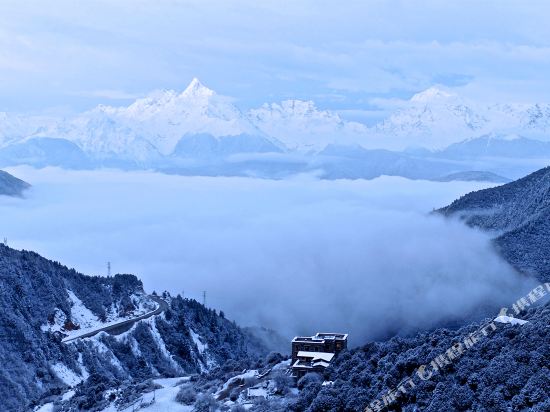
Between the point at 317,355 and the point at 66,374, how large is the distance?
1940 inches

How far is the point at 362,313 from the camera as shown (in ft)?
529

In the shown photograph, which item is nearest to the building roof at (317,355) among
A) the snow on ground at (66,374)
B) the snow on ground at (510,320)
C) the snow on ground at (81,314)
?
the snow on ground at (510,320)

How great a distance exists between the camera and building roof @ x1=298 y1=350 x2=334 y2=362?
204ft

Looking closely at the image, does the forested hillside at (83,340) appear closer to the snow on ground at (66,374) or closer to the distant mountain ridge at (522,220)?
the snow on ground at (66,374)

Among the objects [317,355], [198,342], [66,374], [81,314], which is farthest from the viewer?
[198,342]

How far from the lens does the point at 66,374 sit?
100688 millimetres

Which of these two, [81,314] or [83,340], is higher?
[81,314]

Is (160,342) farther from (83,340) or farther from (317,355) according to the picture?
(317,355)

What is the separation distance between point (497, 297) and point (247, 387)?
3713 inches

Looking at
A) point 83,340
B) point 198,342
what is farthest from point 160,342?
point 83,340

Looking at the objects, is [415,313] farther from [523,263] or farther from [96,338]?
[96,338]

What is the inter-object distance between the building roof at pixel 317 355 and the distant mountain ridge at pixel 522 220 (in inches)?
3308

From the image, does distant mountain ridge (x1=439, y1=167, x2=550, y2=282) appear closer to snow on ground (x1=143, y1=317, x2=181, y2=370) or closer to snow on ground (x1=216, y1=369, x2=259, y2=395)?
snow on ground (x1=143, y1=317, x2=181, y2=370)

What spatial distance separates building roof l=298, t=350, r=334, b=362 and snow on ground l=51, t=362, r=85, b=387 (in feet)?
150
